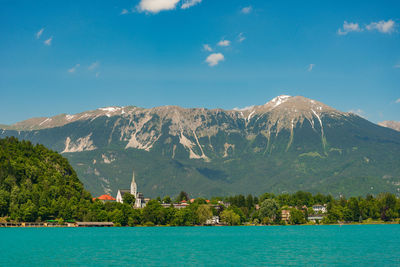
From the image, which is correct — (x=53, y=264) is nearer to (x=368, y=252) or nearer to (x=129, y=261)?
(x=129, y=261)

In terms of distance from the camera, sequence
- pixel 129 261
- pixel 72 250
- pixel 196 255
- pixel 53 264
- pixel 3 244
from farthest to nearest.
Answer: pixel 3 244 → pixel 72 250 → pixel 196 255 → pixel 129 261 → pixel 53 264

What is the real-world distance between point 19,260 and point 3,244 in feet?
107

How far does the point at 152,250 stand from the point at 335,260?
37739mm

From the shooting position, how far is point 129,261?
83688mm

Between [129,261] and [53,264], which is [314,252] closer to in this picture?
[129,261]

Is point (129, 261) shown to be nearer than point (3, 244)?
Yes

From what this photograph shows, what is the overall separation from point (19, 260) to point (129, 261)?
18.0 m

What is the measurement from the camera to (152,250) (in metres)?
104

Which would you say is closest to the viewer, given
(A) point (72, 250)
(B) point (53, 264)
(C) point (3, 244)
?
(B) point (53, 264)

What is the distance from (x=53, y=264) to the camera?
7850 centimetres

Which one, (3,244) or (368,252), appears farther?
(3,244)

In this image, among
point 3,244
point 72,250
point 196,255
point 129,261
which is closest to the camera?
point 129,261

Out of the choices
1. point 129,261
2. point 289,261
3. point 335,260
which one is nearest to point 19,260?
point 129,261

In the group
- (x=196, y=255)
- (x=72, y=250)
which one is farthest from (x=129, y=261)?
(x=72, y=250)
